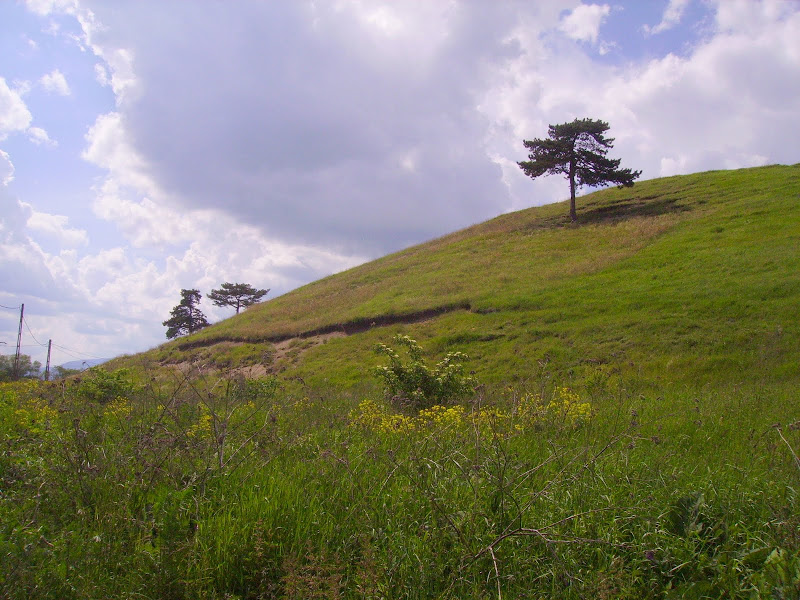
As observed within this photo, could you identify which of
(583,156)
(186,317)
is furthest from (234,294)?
(583,156)

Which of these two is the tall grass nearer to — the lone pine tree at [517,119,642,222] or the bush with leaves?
the bush with leaves

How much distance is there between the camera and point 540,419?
5355mm

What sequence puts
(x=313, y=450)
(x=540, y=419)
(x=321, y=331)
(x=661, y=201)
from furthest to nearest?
(x=661, y=201)
(x=321, y=331)
(x=540, y=419)
(x=313, y=450)

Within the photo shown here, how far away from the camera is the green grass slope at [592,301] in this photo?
1541 centimetres

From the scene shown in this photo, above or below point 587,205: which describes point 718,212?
below

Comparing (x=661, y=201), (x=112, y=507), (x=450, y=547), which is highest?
(x=661, y=201)

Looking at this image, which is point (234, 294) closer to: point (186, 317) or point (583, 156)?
point (186, 317)

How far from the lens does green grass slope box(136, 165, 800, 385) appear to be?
15406 mm

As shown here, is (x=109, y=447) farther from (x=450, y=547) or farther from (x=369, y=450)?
(x=450, y=547)

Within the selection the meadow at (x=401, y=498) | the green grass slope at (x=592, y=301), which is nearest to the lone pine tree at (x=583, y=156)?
the green grass slope at (x=592, y=301)

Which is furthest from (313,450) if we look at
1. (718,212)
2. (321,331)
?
(718,212)

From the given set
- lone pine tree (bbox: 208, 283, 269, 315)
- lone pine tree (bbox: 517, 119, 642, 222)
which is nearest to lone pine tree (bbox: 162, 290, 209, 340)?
lone pine tree (bbox: 208, 283, 269, 315)

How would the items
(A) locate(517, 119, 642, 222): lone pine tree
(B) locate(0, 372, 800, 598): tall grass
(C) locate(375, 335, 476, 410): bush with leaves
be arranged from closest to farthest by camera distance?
(B) locate(0, 372, 800, 598): tall grass → (C) locate(375, 335, 476, 410): bush with leaves → (A) locate(517, 119, 642, 222): lone pine tree

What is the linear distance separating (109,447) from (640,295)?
799 inches
